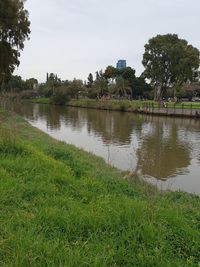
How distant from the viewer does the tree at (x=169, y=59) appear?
202 ft

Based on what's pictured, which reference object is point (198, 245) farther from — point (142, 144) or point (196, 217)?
point (142, 144)

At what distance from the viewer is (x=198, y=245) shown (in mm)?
4492

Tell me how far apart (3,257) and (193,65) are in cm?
6264

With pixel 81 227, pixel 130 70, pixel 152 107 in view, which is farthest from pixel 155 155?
pixel 130 70

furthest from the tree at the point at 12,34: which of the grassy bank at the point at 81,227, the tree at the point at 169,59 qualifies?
the tree at the point at 169,59

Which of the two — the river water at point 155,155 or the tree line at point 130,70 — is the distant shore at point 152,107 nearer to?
the tree line at point 130,70

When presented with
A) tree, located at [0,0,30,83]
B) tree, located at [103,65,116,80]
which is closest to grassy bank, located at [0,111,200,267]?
tree, located at [0,0,30,83]

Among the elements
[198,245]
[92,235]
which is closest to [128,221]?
[92,235]

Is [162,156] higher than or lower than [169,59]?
lower

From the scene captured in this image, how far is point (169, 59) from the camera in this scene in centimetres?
6284

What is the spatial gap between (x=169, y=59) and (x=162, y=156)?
161ft

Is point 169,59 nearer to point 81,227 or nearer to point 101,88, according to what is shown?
point 101,88

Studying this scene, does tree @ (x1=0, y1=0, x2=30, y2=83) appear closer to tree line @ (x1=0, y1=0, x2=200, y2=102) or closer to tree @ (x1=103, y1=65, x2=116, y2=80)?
tree line @ (x1=0, y1=0, x2=200, y2=102)

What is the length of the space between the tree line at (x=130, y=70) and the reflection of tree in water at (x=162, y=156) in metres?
7.13
